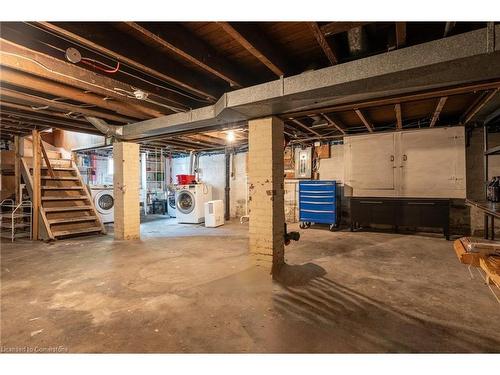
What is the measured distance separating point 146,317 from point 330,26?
9.01ft

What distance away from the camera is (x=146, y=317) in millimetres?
2104

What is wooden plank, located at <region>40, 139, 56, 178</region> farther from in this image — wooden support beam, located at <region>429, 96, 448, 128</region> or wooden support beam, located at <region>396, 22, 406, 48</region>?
wooden support beam, located at <region>429, 96, 448, 128</region>

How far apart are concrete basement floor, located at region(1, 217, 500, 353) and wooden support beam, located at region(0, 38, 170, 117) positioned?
7.33 feet

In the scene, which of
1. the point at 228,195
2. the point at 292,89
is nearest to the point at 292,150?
the point at 228,195

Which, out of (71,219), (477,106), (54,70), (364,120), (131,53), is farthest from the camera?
(71,219)

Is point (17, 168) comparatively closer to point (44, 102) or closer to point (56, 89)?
point (44, 102)

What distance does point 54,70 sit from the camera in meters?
2.46

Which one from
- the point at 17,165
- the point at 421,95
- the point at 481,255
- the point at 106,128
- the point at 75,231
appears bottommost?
the point at 75,231

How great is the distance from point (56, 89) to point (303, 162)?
562 cm

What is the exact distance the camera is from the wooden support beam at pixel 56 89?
107 inches

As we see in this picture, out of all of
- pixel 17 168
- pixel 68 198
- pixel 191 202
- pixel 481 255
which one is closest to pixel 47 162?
pixel 68 198

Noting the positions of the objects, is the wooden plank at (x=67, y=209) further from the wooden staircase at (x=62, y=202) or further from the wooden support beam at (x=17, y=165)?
the wooden support beam at (x=17, y=165)

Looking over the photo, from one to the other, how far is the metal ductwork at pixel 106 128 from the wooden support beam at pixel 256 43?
352 cm
